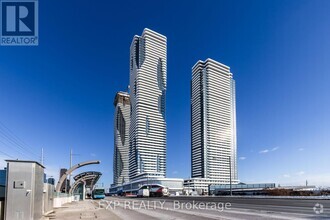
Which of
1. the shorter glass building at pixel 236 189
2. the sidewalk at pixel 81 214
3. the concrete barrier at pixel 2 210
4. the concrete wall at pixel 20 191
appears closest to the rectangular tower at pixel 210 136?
the shorter glass building at pixel 236 189

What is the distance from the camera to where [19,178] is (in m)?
12.7

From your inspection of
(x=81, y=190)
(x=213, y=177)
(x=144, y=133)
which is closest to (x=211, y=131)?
(x=213, y=177)

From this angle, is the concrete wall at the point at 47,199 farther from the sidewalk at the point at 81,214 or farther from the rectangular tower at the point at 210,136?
the rectangular tower at the point at 210,136

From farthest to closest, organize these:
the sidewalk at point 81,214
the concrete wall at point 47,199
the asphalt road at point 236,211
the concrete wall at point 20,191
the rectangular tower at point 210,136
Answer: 1. the rectangular tower at point 210,136
2. the concrete wall at point 47,199
3. the sidewalk at point 81,214
4. the asphalt road at point 236,211
5. the concrete wall at point 20,191

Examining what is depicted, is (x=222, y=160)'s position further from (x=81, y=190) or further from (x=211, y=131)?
(x=81, y=190)

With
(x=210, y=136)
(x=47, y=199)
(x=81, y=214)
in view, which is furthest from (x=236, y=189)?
(x=47, y=199)

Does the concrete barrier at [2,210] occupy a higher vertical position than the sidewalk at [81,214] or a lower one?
higher

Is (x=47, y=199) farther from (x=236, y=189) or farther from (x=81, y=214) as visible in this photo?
(x=236, y=189)

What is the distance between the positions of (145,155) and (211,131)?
151 feet

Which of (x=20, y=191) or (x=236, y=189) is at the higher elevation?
(x=20, y=191)

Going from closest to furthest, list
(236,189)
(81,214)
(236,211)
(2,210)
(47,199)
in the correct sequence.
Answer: (2,210) → (236,211) → (47,199) → (81,214) → (236,189)

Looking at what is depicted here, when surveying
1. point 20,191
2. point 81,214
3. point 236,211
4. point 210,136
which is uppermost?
point 210,136

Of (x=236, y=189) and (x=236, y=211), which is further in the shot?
(x=236, y=189)

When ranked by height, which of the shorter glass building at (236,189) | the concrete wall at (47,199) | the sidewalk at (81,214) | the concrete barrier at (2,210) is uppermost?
the concrete barrier at (2,210)
